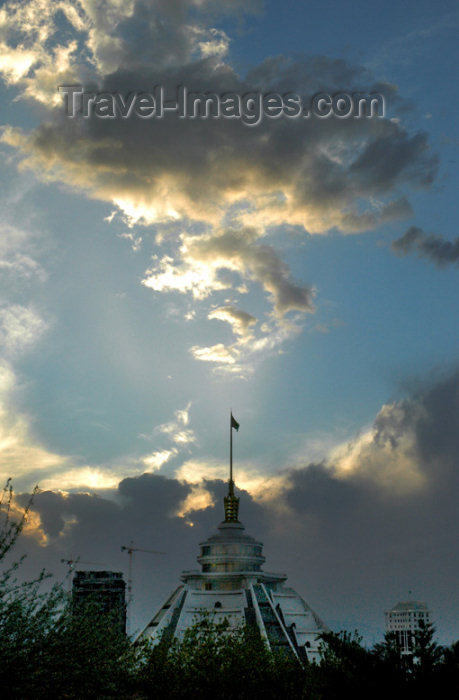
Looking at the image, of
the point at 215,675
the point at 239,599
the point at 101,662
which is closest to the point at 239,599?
the point at 239,599

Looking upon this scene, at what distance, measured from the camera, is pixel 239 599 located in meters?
112

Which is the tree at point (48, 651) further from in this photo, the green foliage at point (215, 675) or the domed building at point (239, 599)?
the domed building at point (239, 599)

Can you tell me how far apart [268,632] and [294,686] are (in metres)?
53.5

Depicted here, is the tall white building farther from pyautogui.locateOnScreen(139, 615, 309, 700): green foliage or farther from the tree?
the tree

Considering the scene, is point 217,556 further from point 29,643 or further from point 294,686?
point 29,643

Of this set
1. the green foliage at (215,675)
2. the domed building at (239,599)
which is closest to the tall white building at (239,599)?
the domed building at (239,599)

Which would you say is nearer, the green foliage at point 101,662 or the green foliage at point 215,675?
the green foliage at point 101,662

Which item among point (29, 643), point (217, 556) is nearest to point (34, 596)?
point (29, 643)

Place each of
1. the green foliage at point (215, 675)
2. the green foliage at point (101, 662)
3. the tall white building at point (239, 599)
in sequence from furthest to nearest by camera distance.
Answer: the tall white building at point (239, 599), the green foliage at point (215, 675), the green foliage at point (101, 662)

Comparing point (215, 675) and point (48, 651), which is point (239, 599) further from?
point (48, 651)

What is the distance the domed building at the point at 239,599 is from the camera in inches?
4154

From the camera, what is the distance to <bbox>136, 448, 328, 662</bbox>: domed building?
106 meters

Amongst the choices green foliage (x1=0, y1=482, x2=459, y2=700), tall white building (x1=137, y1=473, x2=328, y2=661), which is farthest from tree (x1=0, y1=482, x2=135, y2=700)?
tall white building (x1=137, y1=473, x2=328, y2=661)

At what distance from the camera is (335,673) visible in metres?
33.2
